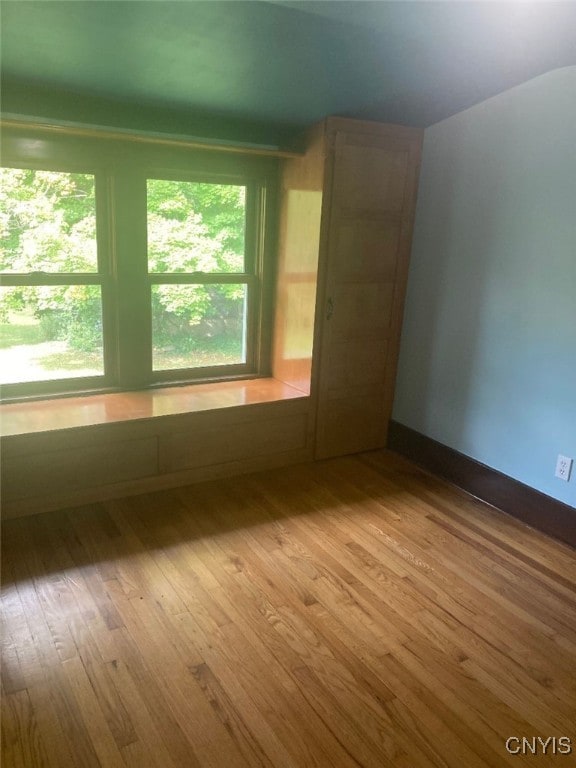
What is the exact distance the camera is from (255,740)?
1.54 meters

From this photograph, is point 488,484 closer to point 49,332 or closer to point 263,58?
point 263,58

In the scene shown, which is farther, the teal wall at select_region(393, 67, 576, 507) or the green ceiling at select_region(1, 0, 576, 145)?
the teal wall at select_region(393, 67, 576, 507)

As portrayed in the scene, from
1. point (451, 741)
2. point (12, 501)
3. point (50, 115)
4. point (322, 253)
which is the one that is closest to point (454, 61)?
point (322, 253)

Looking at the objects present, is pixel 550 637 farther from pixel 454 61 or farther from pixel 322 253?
pixel 454 61

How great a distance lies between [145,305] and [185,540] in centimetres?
135

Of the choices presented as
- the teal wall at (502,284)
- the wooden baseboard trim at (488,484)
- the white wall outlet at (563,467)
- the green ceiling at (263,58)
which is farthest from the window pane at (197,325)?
the white wall outlet at (563,467)

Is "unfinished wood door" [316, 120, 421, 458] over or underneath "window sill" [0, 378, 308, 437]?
over

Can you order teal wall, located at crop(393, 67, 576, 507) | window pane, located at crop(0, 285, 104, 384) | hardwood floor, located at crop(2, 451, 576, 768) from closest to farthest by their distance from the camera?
1. hardwood floor, located at crop(2, 451, 576, 768)
2. teal wall, located at crop(393, 67, 576, 507)
3. window pane, located at crop(0, 285, 104, 384)

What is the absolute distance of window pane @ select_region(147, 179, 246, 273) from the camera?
3049 mm

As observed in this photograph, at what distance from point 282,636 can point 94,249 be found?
215 cm

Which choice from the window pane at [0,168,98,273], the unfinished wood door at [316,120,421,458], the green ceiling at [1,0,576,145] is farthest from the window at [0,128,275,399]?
the unfinished wood door at [316,120,421,458]

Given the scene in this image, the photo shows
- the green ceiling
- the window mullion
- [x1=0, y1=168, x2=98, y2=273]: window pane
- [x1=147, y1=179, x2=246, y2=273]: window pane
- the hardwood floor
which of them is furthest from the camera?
[x1=147, y1=179, x2=246, y2=273]: window pane

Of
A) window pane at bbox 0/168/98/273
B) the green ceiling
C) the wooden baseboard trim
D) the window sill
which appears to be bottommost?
the wooden baseboard trim

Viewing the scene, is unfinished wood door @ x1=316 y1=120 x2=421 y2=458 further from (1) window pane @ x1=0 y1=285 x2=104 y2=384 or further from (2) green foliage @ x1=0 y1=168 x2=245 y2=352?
(1) window pane @ x1=0 y1=285 x2=104 y2=384
